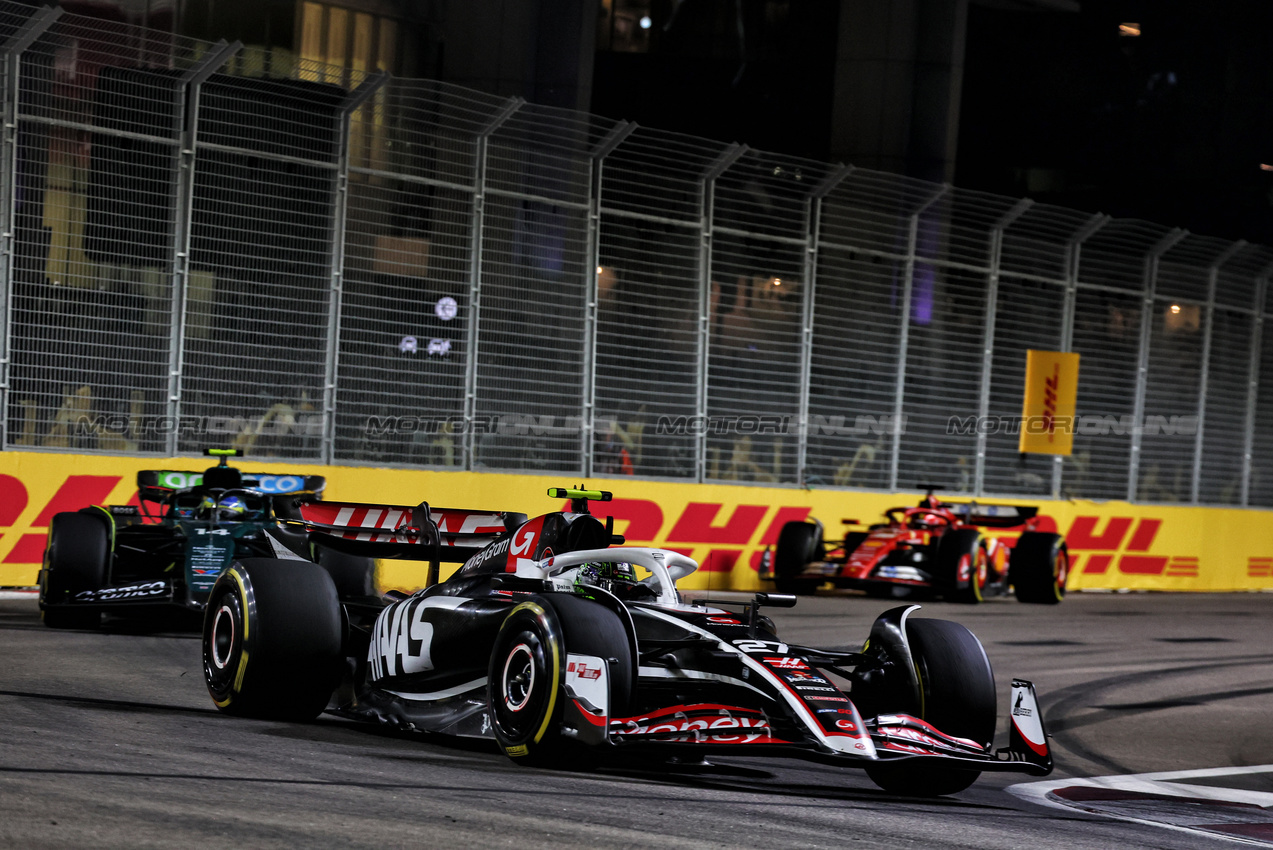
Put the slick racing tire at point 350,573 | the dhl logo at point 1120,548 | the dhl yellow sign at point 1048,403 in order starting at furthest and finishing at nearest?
the dhl logo at point 1120,548 → the dhl yellow sign at point 1048,403 → the slick racing tire at point 350,573

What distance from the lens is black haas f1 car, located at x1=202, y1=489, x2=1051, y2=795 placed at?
6.04 meters

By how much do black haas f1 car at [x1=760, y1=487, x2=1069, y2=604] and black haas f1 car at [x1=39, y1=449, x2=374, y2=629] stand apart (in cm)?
708

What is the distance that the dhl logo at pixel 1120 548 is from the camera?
68.7ft

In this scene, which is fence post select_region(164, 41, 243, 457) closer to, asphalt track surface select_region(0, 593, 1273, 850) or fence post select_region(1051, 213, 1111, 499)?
asphalt track surface select_region(0, 593, 1273, 850)

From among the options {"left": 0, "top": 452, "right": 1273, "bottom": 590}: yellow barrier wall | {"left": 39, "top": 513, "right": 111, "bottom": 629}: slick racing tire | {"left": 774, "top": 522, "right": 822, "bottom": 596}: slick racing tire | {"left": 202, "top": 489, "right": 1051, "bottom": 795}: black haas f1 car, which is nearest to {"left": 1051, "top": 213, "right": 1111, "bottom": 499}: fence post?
{"left": 0, "top": 452, "right": 1273, "bottom": 590}: yellow barrier wall

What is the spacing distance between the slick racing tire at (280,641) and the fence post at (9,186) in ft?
22.4

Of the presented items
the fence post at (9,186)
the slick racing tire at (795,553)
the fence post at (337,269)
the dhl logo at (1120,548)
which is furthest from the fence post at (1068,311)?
the fence post at (9,186)

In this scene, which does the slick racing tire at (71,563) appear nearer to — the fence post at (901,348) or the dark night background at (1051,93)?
the fence post at (901,348)

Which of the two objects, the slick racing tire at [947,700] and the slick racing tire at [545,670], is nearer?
the slick racing tire at [545,670]

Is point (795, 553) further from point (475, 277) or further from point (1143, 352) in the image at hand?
point (1143, 352)

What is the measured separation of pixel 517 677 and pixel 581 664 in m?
0.42

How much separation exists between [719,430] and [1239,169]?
96.3ft

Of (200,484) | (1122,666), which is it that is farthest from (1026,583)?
(200,484)

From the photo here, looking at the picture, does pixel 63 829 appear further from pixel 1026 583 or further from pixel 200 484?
pixel 1026 583
